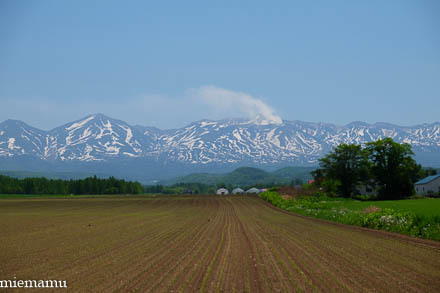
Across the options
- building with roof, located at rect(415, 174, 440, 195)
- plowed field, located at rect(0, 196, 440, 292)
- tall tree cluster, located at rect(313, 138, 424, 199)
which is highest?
tall tree cluster, located at rect(313, 138, 424, 199)

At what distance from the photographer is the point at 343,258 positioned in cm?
1648

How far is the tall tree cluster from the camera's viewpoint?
290 ft

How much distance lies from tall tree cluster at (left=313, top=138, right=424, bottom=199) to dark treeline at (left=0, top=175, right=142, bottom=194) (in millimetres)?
102771

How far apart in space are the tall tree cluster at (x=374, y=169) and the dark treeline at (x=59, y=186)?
4046 inches

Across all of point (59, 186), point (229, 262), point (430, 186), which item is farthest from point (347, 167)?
point (59, 186)

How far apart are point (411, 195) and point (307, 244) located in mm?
76920

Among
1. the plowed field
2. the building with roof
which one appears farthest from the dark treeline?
the plowed field

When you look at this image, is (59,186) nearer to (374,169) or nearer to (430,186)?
(374,169)

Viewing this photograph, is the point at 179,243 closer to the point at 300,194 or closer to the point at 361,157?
the point at 300,194

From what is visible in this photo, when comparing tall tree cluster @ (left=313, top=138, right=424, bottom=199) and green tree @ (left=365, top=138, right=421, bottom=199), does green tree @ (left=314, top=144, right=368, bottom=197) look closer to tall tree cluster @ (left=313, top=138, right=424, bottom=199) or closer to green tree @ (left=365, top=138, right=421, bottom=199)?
tall tree cluster @ (left=313, top=138, right=424, bottom=199)

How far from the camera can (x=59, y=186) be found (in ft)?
547

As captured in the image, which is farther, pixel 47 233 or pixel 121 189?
pixel 121 189

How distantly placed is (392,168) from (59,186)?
130647mm

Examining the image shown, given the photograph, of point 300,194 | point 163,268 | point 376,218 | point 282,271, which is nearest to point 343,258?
point 282,271
